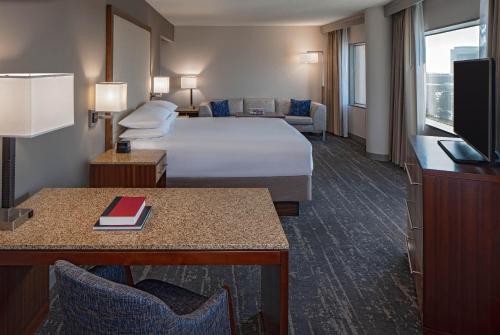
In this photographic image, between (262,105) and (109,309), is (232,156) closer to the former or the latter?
(109,309)

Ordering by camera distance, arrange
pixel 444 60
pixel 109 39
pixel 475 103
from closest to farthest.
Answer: pixel 475 103 < pixel 109 39 < pixel 444 60

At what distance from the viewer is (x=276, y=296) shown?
1.62 meters

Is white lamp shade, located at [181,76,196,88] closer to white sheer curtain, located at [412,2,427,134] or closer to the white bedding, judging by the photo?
white sheer curtain, located at [412,2,427,134]

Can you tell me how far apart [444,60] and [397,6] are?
38.8 inches

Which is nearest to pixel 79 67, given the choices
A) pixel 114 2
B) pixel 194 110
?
pixel 114 2

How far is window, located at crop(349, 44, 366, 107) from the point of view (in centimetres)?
799

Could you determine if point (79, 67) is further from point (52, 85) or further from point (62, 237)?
point (62, 237)

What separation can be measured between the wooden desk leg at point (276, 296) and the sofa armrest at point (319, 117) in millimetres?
6421

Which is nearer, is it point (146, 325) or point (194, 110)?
point (146, 325)

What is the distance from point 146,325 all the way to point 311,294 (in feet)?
5.02

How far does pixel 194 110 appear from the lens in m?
7.94

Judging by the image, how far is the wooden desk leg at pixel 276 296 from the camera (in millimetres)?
1433

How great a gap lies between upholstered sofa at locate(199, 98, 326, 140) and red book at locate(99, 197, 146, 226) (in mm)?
6347

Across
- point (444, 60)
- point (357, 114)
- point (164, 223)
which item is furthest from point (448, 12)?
point (164, 223)
